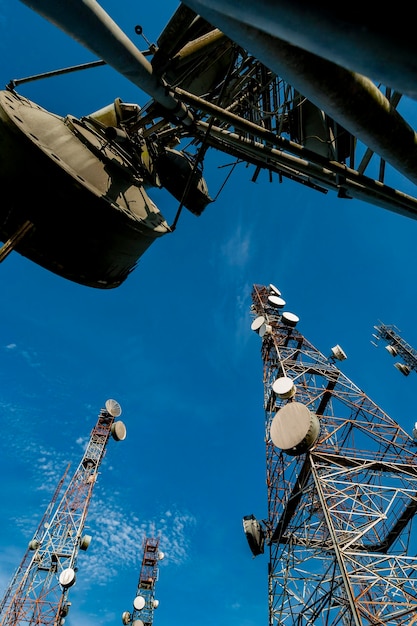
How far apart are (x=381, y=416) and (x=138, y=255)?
46.0ft

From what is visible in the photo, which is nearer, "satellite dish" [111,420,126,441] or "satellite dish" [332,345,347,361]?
"satellite dish" [332,345,347,361]

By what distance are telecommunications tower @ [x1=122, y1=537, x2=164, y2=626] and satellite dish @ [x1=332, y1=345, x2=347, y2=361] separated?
1201 inches

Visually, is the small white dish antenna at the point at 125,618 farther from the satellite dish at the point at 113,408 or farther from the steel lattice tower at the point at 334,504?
the steel lattice tower at the point at 334,504

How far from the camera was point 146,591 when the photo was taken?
38.2m

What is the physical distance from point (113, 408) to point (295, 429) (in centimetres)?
2565

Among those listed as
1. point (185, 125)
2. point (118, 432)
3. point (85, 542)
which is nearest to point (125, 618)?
point (85, 542)

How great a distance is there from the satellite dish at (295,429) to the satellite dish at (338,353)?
8.10 meters

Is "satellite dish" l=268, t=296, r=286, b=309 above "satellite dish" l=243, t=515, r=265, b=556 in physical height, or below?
above

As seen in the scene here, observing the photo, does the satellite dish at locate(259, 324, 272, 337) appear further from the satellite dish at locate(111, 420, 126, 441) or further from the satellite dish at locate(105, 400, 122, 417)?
the satellite dish at locate(105, 400, 122, 417)

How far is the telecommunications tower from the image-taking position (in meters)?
33.6

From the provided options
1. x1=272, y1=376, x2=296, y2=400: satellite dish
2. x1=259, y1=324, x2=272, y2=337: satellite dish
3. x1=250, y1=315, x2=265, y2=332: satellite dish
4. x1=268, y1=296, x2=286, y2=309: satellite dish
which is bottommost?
x1=272, y1=376, x2=296, y2=400: satellite dish

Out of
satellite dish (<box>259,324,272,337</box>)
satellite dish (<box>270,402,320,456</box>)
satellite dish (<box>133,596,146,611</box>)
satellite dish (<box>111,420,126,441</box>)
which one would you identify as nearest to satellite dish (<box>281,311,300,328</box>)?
satellite dish (<box>259,324,272,337</box>)

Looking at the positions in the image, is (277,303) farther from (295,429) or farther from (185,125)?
(185,125)

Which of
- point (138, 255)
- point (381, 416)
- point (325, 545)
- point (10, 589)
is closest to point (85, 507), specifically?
point (10, 589)
